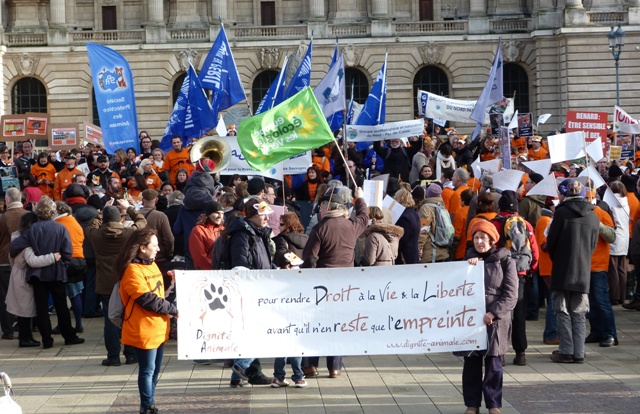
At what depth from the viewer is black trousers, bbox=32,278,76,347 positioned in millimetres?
14641

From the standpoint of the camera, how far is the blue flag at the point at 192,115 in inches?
837

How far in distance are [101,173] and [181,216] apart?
257 inches

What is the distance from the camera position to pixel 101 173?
2089 cm

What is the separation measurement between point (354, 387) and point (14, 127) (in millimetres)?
17181

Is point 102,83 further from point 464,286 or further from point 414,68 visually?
point 414,68

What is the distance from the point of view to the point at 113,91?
20750mm

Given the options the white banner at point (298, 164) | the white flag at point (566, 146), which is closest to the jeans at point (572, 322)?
the white flag at point (566, 146)

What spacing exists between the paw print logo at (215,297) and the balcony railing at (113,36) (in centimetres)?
4014

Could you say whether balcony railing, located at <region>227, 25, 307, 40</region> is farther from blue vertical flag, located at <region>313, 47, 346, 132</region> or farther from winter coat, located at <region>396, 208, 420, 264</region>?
winter coat, located at <region>396, 208, 420, 264</region>

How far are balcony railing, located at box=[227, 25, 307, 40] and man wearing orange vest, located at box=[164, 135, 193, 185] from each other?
28836 mm

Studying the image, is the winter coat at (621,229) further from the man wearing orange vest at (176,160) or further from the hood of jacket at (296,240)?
the man wearing orange vest at (176,160)

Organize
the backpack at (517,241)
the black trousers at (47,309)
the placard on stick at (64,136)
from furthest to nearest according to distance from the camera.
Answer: the placard on stick at (64,136)
the black trousers at (47,309)
the backpack at (517,241)

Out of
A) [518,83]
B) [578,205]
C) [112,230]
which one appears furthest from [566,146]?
[518,83]

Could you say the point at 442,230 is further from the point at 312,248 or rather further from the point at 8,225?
the point at 8,225
